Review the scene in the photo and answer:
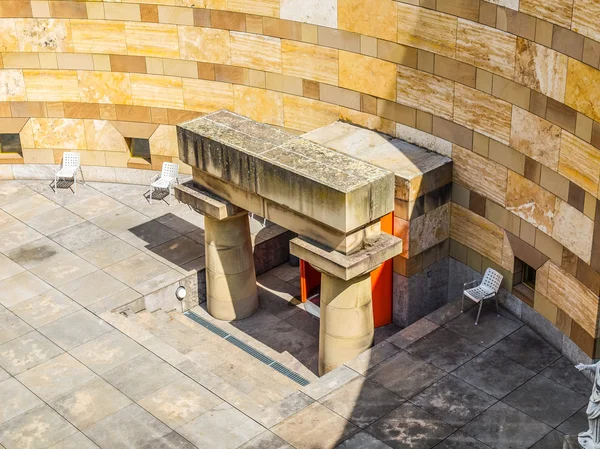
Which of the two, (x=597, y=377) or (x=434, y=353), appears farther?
(x=434, y=353)

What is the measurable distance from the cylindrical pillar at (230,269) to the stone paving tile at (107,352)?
3203mm

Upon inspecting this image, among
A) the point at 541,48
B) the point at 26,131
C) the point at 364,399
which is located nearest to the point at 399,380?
the point at 364,399

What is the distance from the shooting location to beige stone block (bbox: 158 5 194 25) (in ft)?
98.6

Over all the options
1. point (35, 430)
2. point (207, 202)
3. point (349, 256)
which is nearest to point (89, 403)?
point (35, 430)

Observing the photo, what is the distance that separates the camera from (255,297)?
28.4 m

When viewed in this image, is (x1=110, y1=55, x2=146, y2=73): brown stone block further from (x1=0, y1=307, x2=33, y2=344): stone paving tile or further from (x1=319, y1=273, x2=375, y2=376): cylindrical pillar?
(x1=319, y1=273, x2=375, y2=376): cylindrical pillar

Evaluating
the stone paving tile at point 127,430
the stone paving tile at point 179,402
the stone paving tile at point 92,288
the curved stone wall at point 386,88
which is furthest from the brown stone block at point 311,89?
the stone paving tile at point 127,430

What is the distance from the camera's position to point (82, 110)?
3259 centimetres

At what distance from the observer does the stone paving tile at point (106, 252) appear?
29.2 meters

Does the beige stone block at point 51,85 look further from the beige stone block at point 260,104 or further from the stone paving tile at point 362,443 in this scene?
the stone paving tile at point 362,443

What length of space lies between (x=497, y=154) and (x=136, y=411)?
1027 centimetres

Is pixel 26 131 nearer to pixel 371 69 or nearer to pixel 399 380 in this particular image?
pixel 371 69

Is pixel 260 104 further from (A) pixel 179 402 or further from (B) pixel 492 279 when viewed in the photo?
(A) pixel 179 402

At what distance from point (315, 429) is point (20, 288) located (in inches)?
400
